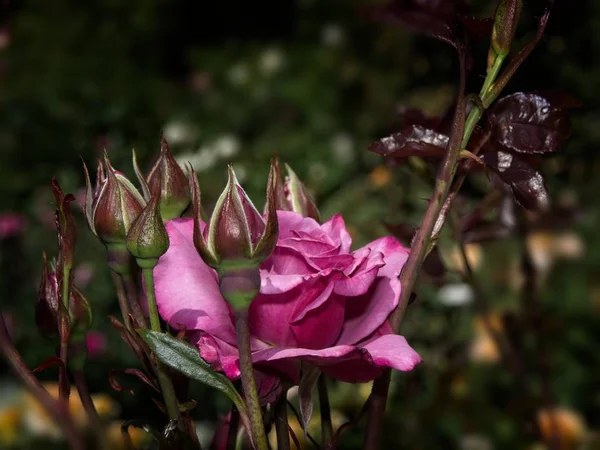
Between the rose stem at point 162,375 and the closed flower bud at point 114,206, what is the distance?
0.08 feet

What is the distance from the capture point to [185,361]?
35 centimetres

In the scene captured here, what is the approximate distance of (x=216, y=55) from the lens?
4.29 metres

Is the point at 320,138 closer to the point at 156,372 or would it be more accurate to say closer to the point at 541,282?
the point at 541,282

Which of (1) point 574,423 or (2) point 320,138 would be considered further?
(2) point 320,138

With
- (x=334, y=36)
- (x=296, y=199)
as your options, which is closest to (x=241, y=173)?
(x=296, y=199)

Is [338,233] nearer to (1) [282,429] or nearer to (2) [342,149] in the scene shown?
(1) [282,429]

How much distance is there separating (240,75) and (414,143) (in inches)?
135

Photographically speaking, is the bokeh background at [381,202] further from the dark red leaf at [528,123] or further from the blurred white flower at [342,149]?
the dark red leaf at [528,123]

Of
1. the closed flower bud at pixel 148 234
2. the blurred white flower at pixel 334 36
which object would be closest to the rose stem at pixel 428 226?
the closed flower bud at pixel 148 234

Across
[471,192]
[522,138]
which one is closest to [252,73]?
[471,192]

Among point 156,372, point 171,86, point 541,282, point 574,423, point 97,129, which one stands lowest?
point 171,86

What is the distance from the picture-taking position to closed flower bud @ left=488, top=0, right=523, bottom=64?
1.19 ft

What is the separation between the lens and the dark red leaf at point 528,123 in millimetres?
421

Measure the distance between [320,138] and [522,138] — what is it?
2.69 meters
